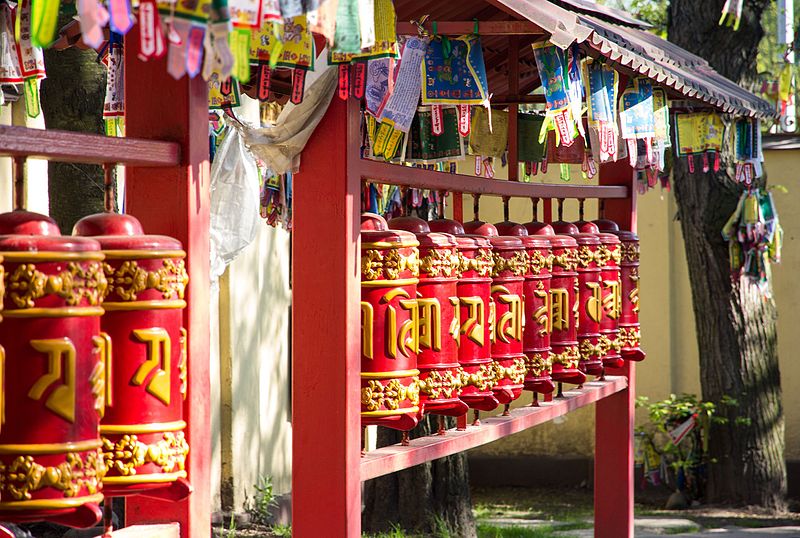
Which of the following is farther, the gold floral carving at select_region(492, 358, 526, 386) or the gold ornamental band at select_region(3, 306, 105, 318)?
the gold floral carving at select_region(492, 358, 526, 386)

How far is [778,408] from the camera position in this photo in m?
8.57

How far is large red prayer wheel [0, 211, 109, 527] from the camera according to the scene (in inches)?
75.9

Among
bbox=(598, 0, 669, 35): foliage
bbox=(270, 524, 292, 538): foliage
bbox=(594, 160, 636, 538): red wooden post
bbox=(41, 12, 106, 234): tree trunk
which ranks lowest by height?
bbox=(270, 524, 292, 538): foliage

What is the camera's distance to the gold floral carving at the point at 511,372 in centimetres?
371

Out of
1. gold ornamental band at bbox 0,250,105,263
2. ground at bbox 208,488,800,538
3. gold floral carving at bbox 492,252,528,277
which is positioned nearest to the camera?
gold ornamental band at bbox 0,250,105,263

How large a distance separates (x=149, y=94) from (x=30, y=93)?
1.33m

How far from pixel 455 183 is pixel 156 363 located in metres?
1.84

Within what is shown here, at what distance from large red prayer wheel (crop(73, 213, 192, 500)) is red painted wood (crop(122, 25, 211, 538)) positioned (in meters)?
0.18

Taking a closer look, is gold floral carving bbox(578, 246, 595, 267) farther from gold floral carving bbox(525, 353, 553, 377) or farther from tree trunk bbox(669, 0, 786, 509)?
tree trunk bbox(669, 0, 786, 509)

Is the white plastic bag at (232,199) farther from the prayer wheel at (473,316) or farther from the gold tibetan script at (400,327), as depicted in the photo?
the gold tibetan script at (400,327)

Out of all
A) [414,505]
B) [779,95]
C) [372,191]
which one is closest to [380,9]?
[372,191]

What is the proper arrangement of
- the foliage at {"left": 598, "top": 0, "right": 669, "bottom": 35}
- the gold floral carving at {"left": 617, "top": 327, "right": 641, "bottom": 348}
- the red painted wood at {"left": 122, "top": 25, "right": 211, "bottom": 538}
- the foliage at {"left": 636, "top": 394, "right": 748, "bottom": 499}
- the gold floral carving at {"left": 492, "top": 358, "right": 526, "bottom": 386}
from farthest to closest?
1. the foliage at {"left": 598, "top": 0, "right": 669, "bottom": 35}
2. the foliage at {"left": 636, "top": 394, "right": 748, "bottom": 499}
3. the gold floral carving at {"left": 617, "top": 327, "right": 641, "bottom": 348}
4. the gold floral carving at {"left": 492, "top": 358, "right": 526, "bottom": 386}
5. the red painted wood at {"left": 122, "top": 25, "right": 211, "bottom": 538}

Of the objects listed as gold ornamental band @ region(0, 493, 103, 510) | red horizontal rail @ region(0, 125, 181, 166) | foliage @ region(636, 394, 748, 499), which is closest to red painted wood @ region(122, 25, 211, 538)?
red horizontal rail @ region(0, 125, 181, 166)

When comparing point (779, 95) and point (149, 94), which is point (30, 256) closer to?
point (149, 94)
